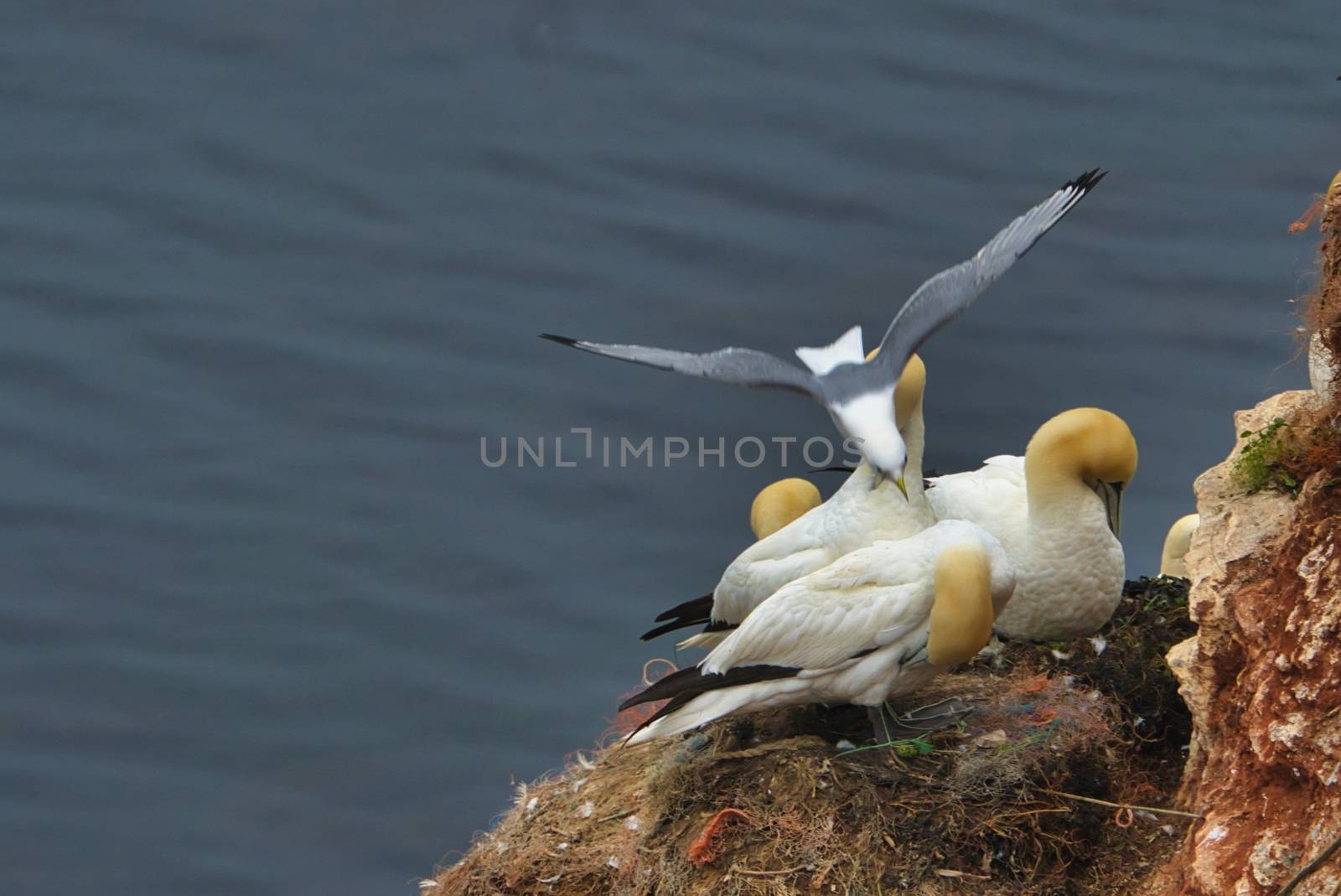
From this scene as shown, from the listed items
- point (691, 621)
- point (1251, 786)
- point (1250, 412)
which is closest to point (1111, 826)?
point (1251, 786)

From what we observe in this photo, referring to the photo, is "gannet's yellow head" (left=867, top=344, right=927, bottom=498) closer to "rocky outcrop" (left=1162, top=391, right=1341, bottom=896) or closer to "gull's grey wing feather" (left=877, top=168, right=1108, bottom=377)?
"gull's grey wing feather" (left=877, top=168, right=1108, bottom=377)

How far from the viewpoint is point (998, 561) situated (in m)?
5.06

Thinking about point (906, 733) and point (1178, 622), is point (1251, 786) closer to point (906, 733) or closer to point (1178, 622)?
point (906, 733)

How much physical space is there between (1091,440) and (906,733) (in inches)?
48.5

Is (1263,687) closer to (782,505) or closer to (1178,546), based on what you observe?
(782,505)

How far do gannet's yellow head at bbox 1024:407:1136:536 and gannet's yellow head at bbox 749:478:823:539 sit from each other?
105 centimetres

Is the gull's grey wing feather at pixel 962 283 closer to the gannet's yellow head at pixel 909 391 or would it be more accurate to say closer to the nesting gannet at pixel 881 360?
the nesting gannet at pixel 881 360

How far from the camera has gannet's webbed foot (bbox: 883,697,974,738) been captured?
520 cm

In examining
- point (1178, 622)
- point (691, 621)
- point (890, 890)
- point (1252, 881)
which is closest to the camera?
point (1252, 881)

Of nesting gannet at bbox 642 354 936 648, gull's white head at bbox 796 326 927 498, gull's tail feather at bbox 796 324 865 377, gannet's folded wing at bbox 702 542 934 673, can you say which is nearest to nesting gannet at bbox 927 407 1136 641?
nesting gannet at bbox 642 354 936 648

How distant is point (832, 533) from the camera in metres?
5.74

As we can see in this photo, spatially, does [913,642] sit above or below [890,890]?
above

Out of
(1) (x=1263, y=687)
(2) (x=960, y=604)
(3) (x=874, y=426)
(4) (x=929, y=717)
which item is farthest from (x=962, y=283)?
(1) (x=1263, y=687)

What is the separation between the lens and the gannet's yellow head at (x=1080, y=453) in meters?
5.70
